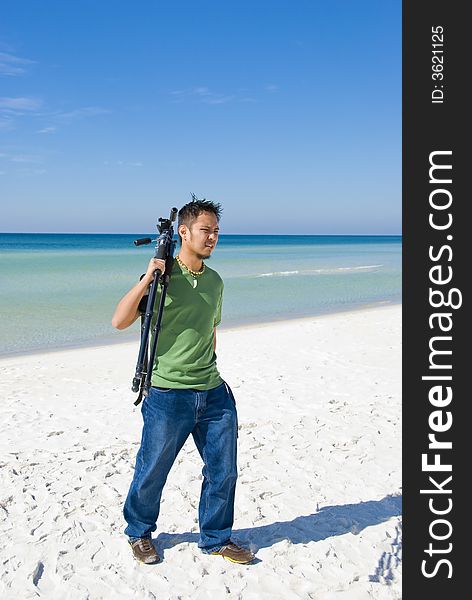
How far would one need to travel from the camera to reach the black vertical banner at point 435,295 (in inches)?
140

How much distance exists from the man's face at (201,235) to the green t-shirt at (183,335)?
13 cm

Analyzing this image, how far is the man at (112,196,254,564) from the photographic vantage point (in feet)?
12.0

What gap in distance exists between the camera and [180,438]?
376 centimetres

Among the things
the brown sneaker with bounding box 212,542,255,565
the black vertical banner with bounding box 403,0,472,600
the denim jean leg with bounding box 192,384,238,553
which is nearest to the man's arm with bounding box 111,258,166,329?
the denim jean leg with bounding box 192,384,238,553

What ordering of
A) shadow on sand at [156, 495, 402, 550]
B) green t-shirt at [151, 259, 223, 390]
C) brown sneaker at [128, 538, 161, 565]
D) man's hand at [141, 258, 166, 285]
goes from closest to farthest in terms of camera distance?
man's hand at [141, 258, 166, 285] → green t-shirt at [151, 259, 223, 390] → brown sneaker at [128, 538, 161, 565] → shadow on sand at [156, 495, 402, 550]

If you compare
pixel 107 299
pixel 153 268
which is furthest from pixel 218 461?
pixel 107 299

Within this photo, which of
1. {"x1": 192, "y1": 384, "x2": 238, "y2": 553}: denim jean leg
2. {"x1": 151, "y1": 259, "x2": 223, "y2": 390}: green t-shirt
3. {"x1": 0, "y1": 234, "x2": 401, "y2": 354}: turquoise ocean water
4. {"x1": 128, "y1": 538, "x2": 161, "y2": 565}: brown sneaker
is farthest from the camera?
{"x1": 0, "y1": 234, "x2": 401, "y2": 354}: turquoise ocean water

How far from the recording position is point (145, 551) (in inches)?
156

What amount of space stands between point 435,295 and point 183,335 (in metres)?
1.35

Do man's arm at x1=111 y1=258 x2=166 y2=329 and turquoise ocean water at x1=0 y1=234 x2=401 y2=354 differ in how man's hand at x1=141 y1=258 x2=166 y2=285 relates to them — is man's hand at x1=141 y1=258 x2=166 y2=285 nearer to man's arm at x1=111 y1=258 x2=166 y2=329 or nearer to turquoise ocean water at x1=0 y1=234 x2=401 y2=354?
man's arm at x1=111 y1=258 x2=166 y2=329

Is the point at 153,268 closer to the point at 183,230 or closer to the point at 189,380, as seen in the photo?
the point at 183,230

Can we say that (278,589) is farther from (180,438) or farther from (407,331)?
(407,331)

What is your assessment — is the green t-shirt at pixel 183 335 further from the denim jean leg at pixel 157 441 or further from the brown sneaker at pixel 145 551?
the brown sneaker at pixel 145 551

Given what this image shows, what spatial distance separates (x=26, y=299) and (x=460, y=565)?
68.7ft
